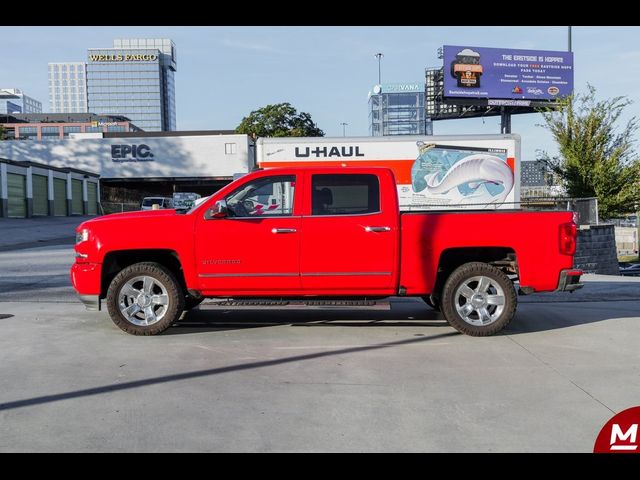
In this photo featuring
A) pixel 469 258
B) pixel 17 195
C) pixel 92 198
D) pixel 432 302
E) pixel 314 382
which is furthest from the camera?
pixel 92 198

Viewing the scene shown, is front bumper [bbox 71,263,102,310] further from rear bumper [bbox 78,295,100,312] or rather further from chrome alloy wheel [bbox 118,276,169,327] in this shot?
chrome alloy wheel [bbox 118,276,169,327]

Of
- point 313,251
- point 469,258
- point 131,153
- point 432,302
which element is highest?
point 131,153

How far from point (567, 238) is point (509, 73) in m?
46.3

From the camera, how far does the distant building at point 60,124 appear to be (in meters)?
133

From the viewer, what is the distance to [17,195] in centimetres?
3509

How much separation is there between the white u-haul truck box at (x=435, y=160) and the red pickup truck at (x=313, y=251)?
1110 cm

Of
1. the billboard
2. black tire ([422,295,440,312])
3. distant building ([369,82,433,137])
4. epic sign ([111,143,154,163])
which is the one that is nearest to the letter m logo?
black tire ([422,295,440,312])

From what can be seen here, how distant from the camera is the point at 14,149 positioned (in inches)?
1998

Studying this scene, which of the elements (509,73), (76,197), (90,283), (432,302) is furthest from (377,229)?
(509,73)

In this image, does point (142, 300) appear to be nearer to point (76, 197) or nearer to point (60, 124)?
point (76, 197)

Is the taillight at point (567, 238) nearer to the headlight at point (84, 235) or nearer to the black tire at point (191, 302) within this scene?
the black tire at point (191, 302)

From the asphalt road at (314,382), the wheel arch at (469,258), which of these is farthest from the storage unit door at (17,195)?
the wheel arch at (469,258)

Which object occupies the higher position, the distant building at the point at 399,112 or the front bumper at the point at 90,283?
the distant building at the point at 399,112

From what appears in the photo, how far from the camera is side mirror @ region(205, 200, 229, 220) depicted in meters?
6.64
